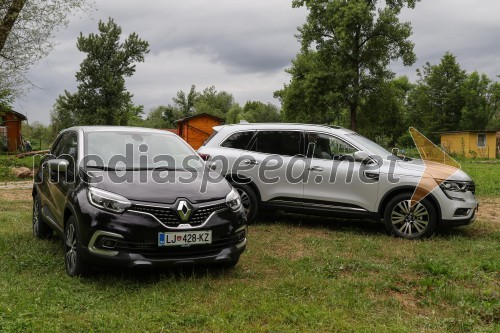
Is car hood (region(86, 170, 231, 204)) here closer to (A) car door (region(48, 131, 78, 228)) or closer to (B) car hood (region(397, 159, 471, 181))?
(A) car door (region(48, 131, 78, 228))

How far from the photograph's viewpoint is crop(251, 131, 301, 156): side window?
26.2ft

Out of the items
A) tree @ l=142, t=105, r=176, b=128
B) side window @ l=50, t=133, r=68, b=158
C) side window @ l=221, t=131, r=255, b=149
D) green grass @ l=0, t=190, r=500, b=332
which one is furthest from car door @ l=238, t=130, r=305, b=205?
tree @ l=142, t=105, r=176, b=128

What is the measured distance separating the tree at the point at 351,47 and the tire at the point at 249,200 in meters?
25.7

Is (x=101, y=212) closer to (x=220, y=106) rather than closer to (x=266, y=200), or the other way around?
(x=266, y=200)

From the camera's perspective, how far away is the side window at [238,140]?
8328 mm

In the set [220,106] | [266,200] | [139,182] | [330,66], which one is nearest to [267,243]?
[266,200]

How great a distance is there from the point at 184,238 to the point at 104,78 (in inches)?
1410

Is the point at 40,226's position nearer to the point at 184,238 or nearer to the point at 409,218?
the point at 184,238

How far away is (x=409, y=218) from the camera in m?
7.08

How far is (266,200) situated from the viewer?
796 centimetres

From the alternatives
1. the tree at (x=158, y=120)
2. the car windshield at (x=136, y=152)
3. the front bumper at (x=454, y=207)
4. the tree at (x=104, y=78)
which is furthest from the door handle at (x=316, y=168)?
the tree at (x=158, y=120)

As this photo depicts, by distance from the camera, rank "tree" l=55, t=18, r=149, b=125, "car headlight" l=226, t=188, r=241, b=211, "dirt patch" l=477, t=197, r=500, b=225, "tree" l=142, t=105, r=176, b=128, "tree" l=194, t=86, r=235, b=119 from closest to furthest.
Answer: "car headlight" l=226, t=188, r=241, b=211 → "dirt patch" l=477, t=197, r=500, b=225 → "tree" l=55, t=18, r=149, b=125 → "tree" l=142, t=105, r=176, b=128 → "tree" l=194, t=86, r=235, b=119

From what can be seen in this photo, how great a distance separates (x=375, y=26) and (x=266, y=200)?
2850cm

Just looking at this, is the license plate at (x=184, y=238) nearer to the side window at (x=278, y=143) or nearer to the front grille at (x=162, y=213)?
the front grille at (x=162, y=213)
